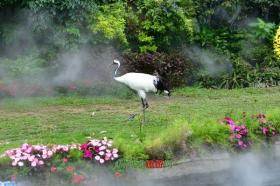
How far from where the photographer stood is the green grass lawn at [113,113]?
909 cm

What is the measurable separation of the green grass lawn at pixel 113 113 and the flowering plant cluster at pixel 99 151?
0.21 m

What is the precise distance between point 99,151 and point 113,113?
11.5 feet

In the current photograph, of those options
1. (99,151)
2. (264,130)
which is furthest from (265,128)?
(99,151)

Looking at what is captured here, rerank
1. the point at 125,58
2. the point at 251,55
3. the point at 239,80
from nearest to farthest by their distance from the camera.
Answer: the point at 125,58
the point at 239,80
the point at 251,55

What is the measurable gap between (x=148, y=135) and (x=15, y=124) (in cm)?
271

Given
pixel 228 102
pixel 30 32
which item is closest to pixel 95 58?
pixel 30 32

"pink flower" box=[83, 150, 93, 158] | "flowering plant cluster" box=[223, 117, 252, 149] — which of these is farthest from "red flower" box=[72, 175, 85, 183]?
"flowering plant cluster" box=[223, 117, 252, 149]

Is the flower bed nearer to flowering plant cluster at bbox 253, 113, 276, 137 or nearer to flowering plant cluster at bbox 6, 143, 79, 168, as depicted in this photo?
flowering plant cluster at bbox 6, 143, 79, 168

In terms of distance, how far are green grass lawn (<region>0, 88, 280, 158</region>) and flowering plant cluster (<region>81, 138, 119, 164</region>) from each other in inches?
8.2

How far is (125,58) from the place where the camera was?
14.0 m

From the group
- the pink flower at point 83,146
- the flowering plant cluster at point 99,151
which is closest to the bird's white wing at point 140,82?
the flowering plant cluster at point 99,151

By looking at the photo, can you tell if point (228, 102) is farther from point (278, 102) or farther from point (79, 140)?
point (79, 140)

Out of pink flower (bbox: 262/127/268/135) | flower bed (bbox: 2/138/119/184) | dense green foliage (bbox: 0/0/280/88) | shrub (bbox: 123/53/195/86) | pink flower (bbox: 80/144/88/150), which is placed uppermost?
dense green foliage (bbox: 0/0/280/88)

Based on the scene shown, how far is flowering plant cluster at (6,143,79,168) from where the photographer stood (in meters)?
7.31
